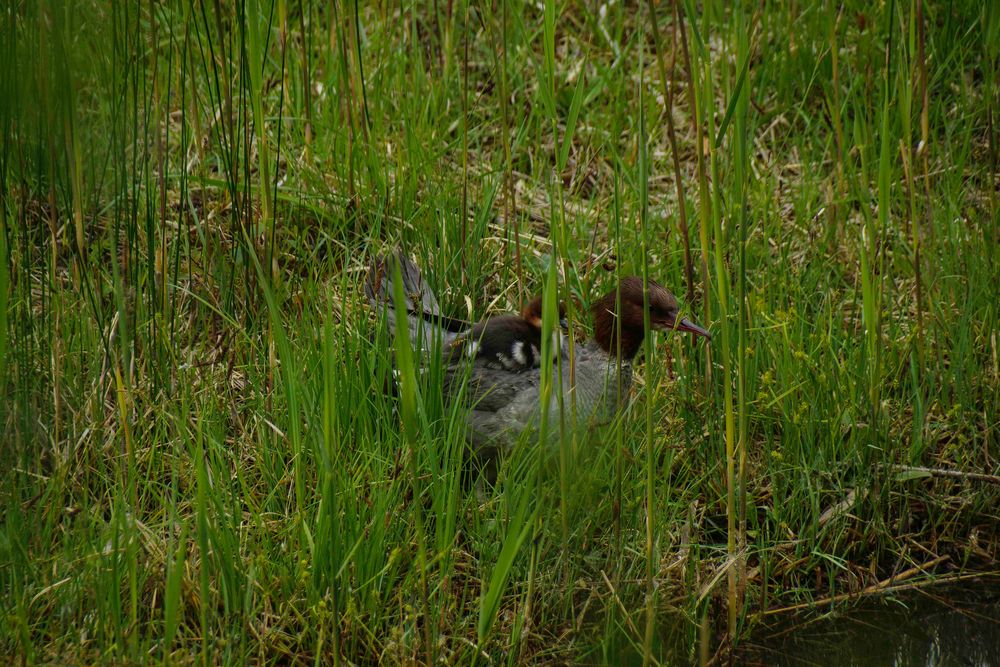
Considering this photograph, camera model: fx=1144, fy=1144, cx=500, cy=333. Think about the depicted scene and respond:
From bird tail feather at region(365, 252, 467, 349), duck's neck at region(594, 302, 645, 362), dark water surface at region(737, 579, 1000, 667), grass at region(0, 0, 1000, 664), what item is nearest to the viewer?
grass at region(0, 0, 1000, 664)

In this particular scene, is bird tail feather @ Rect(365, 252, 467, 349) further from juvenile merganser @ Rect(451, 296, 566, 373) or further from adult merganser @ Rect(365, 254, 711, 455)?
juvenile merganser @ Rect(451, 296, 566, 373)

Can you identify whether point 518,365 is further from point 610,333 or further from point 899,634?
point 899,634

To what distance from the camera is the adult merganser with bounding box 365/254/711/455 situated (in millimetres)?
3512

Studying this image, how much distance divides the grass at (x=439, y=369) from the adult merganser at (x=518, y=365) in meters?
0.14

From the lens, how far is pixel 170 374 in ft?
10.5

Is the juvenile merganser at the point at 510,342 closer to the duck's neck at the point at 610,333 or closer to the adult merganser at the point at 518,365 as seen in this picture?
the adult merganser at the point at 518,365

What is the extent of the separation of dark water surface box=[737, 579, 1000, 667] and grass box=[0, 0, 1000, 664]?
0.06 m

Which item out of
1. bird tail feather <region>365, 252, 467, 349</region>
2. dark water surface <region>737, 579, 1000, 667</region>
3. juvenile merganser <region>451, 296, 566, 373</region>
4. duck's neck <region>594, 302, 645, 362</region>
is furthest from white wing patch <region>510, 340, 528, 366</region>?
dark water surface <region>737, 579, 1000, 667</region>

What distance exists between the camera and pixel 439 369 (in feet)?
10.4

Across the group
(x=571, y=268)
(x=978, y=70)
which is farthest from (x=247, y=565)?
(x=978, y=70)

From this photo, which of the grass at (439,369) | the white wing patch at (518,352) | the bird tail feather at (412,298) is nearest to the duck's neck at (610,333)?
the grass at (439,369)

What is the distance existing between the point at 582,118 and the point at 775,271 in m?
1.33

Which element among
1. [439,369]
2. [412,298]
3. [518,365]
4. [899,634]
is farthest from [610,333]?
[899,634]

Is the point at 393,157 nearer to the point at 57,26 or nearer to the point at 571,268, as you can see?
the point at 571,268
